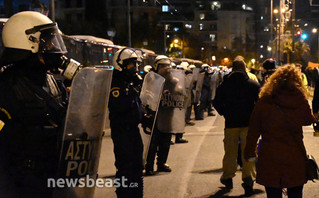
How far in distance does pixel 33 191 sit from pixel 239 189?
4.52 m

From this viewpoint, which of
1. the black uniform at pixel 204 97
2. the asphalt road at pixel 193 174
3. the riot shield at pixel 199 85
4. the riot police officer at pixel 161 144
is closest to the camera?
the asphalt road at pixel 193 174

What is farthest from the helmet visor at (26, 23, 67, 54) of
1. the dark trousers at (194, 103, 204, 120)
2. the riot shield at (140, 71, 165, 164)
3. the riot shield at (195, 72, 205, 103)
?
the dark trousers at (194, 103, 204, 120)

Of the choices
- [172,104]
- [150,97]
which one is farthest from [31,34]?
[172,104]

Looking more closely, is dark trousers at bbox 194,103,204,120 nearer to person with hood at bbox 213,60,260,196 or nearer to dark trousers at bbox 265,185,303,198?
person with hood at bbox 213,60,260,196

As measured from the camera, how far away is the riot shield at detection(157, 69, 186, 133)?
29.0 feet

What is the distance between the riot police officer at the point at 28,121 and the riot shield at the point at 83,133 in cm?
10

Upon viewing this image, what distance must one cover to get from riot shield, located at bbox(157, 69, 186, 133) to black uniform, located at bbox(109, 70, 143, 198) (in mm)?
3346

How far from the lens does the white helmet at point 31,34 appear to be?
346 centimetres

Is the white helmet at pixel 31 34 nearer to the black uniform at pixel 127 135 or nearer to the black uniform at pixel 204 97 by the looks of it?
the black uniform at pixel 127 135

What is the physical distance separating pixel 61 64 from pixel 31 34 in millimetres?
312

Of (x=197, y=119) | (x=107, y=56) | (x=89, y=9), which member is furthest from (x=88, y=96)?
(x=89, y=9)

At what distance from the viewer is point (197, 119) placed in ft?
61.8

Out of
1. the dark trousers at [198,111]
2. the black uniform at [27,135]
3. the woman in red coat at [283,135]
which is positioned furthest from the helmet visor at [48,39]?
the dark trousers at [198,111]

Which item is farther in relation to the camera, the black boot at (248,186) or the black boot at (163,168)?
the black boot at (163,168)
